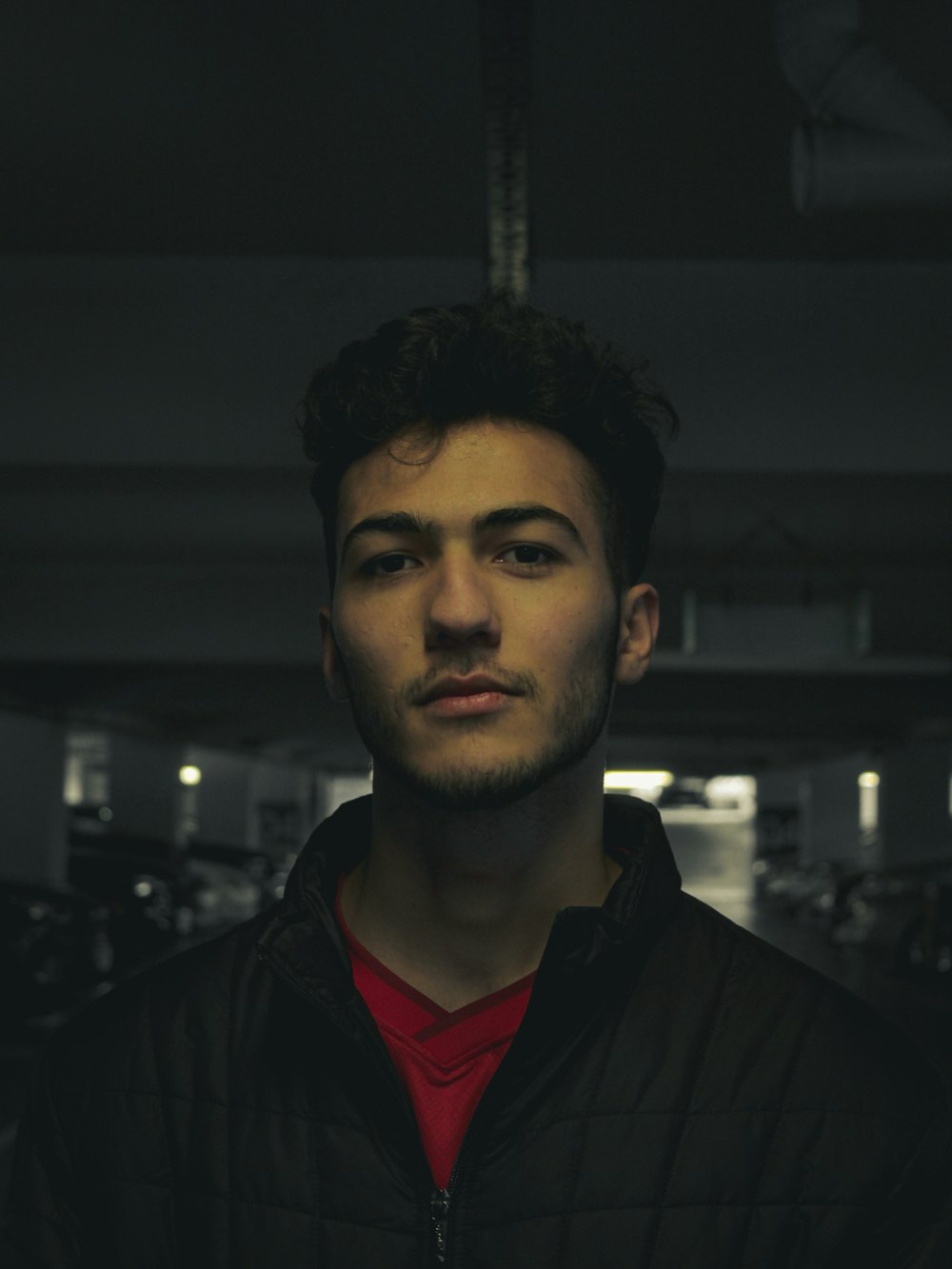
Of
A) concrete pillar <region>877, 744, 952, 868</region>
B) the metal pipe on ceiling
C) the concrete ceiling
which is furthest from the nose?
concrete pillar <region>877, 744, 952, 868</region>

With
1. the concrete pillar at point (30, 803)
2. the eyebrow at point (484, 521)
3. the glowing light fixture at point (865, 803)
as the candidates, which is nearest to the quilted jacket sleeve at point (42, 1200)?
the eyebrow at point (484, 521)

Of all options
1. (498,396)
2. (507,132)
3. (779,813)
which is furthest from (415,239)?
(779,813)

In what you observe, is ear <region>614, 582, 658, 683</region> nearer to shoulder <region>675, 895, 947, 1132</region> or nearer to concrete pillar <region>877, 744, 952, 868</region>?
shoulder <region>675, 895, 947, 1132</region>

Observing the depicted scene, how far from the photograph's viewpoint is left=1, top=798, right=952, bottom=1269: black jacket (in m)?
1.53

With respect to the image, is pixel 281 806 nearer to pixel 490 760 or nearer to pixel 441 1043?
pixel 441 1043

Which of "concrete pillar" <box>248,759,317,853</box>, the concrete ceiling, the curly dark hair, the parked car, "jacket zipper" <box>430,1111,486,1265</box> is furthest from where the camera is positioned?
"concrete pillar" <box>248,759,317,853</box>

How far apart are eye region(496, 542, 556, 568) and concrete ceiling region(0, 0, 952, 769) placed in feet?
9.86

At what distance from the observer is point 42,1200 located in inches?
65.1

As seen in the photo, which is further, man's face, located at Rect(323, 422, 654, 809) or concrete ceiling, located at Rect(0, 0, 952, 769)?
concrete ceiling, located at Rect(0, 0, 952, 769)

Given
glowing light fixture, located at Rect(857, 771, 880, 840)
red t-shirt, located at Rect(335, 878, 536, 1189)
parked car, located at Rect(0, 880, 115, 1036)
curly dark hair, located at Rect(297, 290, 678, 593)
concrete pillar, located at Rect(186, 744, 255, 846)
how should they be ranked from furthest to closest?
1. glowing light fixture, located at Rect(857, 771, 880, 840)
2. concrete pillar, located at Rect(186, 744, 255, 846)
3. parked car, located at Rect(0, 880, 115, 1036)
4. curly dark hair, located at Rect(297, 290, 678, 593)
5. red t-shirt, located at Rect(335, 878, 536, 1189)

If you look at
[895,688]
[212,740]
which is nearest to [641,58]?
[895,688]

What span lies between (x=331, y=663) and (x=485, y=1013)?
48 cm

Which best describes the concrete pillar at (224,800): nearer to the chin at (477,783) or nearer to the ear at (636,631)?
the ear at (636,631)

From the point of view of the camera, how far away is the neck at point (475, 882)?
5.46ft
